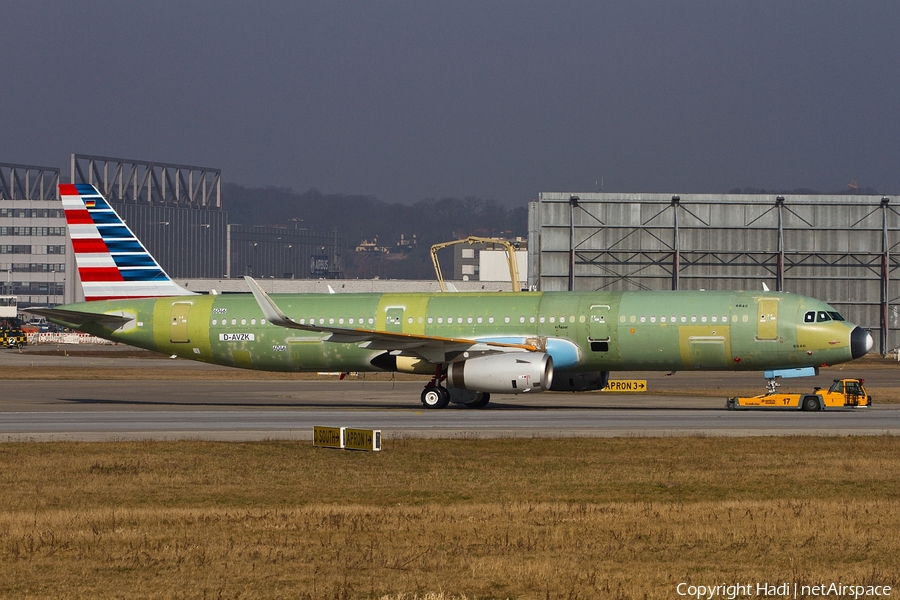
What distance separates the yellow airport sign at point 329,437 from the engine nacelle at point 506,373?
1215 centimetres

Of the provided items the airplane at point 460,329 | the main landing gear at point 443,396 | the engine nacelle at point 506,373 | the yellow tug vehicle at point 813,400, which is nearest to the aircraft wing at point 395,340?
the airplane at point 460,329

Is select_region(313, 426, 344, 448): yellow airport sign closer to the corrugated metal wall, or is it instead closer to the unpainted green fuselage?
the unpainted green fuselage

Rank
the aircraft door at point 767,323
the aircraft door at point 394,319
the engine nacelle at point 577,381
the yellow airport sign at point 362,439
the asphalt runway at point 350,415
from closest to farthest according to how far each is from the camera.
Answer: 1. the yellow airport sign at point 362,439
2. the asphalt runway at point 350,415
3. the aircraft door at point 767,323
4. the engine nacelle at point 577,381
5. the aircraft door at point 394,319

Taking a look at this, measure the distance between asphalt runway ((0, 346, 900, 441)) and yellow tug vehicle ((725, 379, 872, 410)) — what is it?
31.3 inches

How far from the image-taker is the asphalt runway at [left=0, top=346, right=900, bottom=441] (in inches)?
1292

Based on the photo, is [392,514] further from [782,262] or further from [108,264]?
[782,262]

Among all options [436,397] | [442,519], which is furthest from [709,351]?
[442,519]

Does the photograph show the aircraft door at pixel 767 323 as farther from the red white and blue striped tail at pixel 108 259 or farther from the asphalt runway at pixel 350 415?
the red white and blue striped tail at pixel 108 259

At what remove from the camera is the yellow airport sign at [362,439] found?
2778 centimetres

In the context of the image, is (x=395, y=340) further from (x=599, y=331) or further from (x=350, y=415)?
(x=599, y=331)

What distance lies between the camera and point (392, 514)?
18719 millimetres

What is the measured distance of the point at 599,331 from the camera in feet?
138

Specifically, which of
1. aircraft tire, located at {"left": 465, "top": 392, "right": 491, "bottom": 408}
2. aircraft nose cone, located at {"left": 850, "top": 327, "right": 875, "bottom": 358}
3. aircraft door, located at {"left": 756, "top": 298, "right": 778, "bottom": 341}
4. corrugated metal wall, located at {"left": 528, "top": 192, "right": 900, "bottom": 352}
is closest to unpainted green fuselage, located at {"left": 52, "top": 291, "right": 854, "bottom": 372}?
aircraft door, located at {"left": 756, "top": 298, "right": 778, "bottom": 341}

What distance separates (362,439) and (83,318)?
77.2 ft
